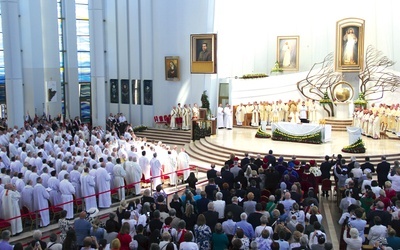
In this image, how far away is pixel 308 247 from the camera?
7.67m

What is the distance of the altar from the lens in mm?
20734

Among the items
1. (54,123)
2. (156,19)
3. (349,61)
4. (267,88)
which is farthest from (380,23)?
(54,123)

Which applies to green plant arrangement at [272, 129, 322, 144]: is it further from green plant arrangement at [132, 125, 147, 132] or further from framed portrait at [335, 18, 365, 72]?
green plant arrangement at [132, 125, 147, 132]

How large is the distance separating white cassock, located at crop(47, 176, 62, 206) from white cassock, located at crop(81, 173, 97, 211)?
751 mm

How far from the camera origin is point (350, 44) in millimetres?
25844

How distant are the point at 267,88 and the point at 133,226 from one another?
19.1 metres

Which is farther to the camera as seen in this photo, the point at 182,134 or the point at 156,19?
the point at 156,19

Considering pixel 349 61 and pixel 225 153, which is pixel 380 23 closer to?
pixel 349 61

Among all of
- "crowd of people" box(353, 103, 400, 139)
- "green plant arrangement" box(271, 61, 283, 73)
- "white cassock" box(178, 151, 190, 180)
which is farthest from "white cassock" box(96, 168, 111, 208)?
"green plant arrangement" box(271, 61, 283, 73)

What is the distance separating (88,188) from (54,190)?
1.01 meters

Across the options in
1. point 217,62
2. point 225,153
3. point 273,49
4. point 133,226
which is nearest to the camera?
point 133,226

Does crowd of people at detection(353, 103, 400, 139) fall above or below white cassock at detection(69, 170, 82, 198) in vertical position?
above

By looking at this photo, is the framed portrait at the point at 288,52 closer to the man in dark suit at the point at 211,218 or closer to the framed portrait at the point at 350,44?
the framed portrait at the point at 350,44

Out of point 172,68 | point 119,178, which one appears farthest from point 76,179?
point 172,68
